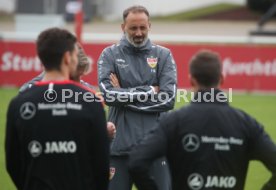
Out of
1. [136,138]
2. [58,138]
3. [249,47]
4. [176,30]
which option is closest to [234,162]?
[58,138]

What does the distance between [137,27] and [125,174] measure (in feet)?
4.23

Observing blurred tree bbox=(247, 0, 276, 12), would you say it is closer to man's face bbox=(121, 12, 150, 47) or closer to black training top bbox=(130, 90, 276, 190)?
man's face bbox=(121, 12, 150, 47)

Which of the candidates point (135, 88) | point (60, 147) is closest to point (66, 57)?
point (60, 147)

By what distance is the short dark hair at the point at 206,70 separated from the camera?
500 cm

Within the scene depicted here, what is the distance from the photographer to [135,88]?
23.2 ft

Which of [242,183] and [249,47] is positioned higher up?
[242,183]

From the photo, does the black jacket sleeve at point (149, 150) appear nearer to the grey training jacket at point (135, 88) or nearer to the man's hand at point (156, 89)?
the grey training jacket at point (135, 88)

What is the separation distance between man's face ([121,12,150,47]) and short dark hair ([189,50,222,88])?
2.05 metres

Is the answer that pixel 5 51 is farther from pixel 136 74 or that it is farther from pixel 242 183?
pixel 242 183

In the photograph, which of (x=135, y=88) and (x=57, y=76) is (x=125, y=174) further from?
(x=57, y=76)

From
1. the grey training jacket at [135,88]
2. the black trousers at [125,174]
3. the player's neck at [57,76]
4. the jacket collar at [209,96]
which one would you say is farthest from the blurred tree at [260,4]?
the player's neck at [57,76]

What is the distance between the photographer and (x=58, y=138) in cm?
511

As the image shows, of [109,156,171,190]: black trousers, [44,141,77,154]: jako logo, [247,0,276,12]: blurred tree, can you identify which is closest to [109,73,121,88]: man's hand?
[109,156,171,190]: black trousers

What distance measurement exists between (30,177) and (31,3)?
2894 cm
